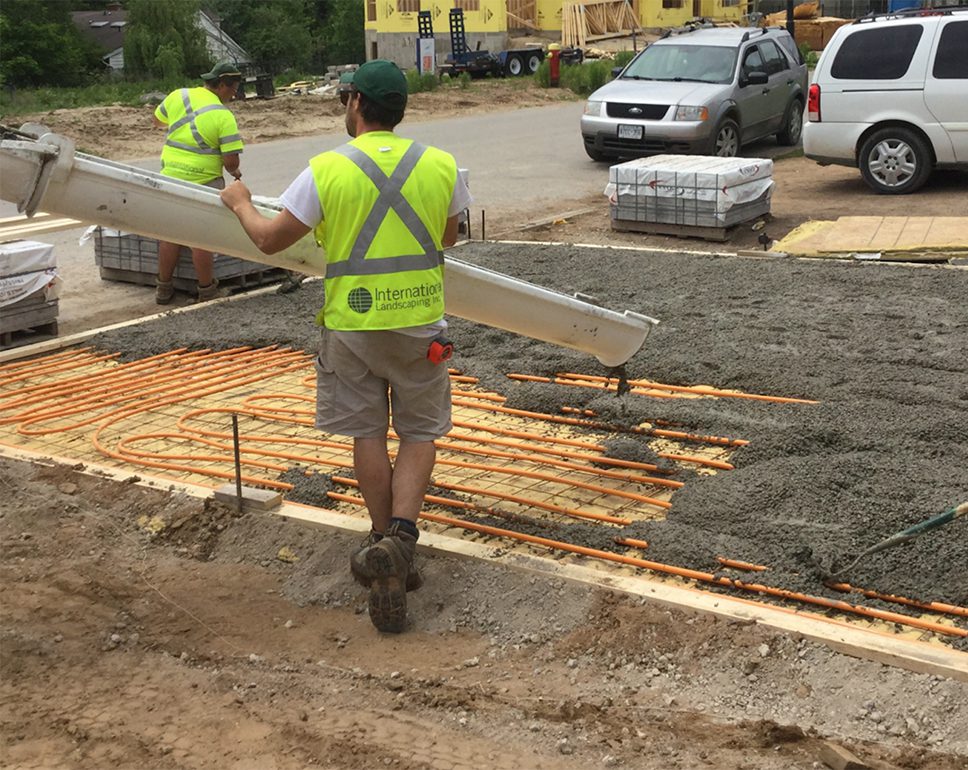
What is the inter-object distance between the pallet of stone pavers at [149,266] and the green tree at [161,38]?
41237mm

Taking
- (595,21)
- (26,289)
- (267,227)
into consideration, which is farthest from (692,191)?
(595,21)

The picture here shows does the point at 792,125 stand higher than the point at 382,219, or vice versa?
the point at 382,219

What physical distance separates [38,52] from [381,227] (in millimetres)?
56308

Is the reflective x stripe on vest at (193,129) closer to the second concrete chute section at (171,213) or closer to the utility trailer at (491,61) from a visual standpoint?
the second concrete chute section at (171,213)

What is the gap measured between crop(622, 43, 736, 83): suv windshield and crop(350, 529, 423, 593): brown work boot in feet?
43.1

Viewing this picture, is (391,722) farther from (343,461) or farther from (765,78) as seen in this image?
(765,78)

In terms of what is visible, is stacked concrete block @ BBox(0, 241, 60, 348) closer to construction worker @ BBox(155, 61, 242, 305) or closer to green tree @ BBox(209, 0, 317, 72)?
construction worker @ BBox(155, 61, 242, 305)

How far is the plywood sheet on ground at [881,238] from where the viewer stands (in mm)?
10461

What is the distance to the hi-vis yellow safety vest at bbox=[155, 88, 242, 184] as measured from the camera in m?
9.58

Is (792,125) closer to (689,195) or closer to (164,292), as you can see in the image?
(689,195)

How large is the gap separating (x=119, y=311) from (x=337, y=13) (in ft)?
225

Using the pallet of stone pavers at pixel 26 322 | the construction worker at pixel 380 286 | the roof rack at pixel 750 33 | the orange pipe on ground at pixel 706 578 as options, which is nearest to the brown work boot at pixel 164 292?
the pallet of stone pavers at pixel 26 322

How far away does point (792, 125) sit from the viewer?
1947cm

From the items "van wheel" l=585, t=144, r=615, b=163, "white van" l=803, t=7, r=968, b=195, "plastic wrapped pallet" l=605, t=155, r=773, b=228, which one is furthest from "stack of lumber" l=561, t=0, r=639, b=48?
"plastic wrapped pallet" l=605, t=155, r=773, b=228
